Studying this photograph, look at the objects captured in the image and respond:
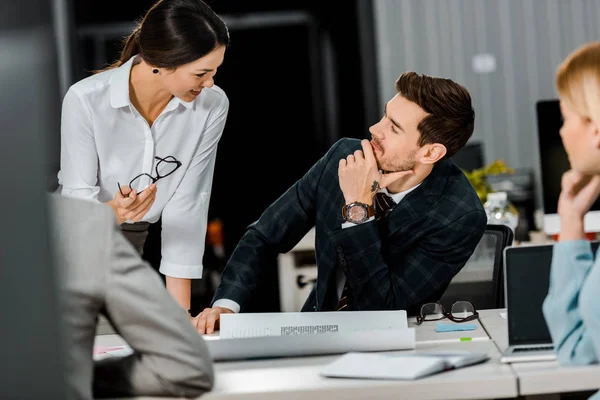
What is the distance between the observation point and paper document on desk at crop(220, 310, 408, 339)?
6.32ft

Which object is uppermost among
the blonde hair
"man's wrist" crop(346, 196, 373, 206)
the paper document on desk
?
the blonde hair

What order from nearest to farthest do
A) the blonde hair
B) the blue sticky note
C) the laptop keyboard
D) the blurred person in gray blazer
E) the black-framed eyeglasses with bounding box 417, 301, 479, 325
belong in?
the blurred person in gray blazer < the blonde hair < the laptop keyboard < the blue sticky note < the black-framed eyeglasses with bounding box 417, 301, 479, 325

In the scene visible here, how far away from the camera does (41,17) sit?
0.71m

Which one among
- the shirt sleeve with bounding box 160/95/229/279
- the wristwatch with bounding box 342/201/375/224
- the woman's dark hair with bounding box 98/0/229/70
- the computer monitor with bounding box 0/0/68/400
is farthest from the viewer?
the shirt sleeve with bounding box 160/95/229/279

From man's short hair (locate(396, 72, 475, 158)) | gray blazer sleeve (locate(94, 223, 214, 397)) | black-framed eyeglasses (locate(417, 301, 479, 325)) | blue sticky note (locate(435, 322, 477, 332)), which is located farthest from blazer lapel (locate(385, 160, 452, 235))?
gray blazer sleeve (locate(94, 223, 214, 397))

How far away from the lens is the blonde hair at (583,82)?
1.44 meters

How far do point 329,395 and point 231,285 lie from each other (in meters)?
1.04

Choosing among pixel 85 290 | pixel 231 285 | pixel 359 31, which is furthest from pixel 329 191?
pixel 359 31

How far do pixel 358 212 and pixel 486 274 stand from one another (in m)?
0.62

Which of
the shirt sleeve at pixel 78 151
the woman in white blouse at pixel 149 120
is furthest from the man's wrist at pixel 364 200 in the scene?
the shirt sleeve at pixel 78 151

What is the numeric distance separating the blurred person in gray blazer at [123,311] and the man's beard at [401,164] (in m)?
1.18

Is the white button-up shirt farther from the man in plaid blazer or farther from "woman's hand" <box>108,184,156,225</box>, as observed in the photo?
the man in plaid blazer

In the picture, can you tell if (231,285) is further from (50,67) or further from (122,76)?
(50,67)

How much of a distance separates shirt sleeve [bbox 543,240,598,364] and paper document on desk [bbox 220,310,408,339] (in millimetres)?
443
